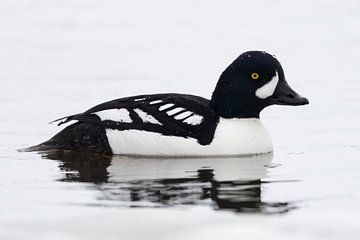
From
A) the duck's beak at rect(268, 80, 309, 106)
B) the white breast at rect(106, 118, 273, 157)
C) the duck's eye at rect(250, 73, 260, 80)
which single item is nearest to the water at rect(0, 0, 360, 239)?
the white breast at rect(106, 118, 273, 157)

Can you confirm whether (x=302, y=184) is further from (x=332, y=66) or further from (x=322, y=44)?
(x=322, y=44)

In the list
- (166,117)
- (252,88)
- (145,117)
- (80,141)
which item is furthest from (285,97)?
(80,141)

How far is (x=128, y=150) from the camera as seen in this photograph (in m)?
12.2

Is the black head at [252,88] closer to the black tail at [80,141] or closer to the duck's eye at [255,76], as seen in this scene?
the duck's eye at [255,76]

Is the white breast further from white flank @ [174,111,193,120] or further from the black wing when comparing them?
white flank @ [174,111,193,120]

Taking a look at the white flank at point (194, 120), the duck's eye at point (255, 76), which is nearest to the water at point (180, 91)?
the white flank at point (194, 120)

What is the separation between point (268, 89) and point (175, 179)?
186cm

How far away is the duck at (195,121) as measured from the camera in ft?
39.2

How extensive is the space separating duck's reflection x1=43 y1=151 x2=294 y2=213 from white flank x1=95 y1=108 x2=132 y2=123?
0.38 m

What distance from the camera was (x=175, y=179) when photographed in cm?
1086

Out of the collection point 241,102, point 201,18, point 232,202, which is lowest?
point 232,202

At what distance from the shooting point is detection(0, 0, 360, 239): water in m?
9.13

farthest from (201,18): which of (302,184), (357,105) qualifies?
(302,184)

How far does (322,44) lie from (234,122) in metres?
7.84
